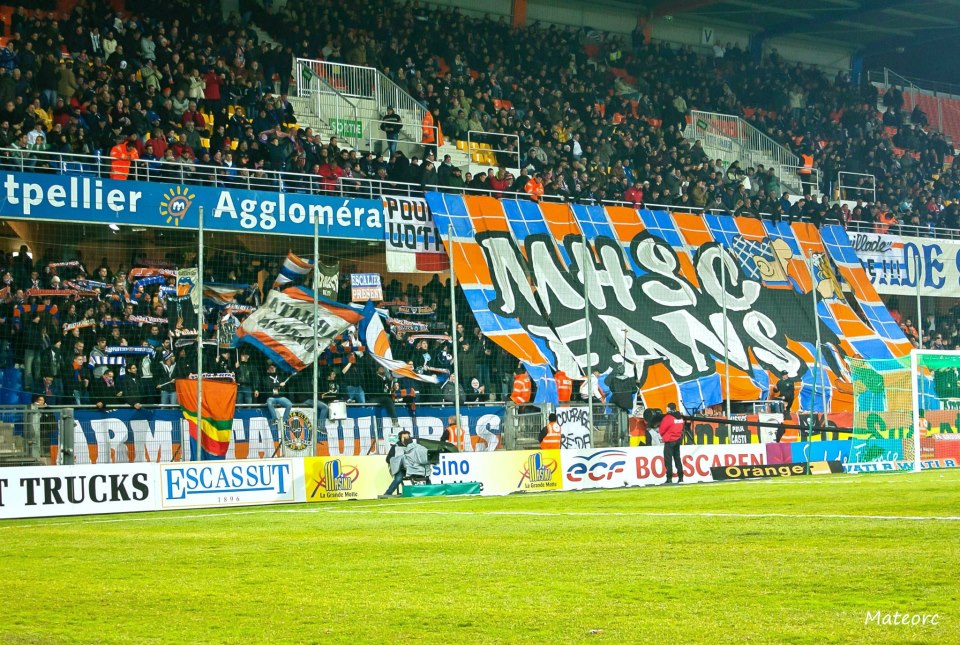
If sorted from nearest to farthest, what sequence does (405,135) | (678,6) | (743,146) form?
(405,135)
(743,146)
(678,6)

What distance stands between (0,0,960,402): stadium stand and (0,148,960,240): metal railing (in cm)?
8

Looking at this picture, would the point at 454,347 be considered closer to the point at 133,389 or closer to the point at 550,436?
the point at 550,436

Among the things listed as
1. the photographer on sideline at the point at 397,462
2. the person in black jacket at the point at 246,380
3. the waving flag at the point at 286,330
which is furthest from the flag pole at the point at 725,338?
the person in black jacket at the point at 246,380

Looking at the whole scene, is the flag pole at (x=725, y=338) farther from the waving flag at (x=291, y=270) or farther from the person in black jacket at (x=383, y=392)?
the waving flag at (x=291, y=270)

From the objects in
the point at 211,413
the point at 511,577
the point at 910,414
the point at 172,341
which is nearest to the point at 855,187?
the point at 910,414

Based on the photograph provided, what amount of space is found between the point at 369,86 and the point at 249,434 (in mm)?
12416

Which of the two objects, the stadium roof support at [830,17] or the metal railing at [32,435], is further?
the stadium roof support at [830,17]

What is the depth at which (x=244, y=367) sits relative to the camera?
906 inches

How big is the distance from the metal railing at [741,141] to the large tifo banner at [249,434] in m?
16.7

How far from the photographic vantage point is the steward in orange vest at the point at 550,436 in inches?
916

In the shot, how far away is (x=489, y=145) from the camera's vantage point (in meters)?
32.1

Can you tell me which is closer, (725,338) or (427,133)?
(725,338)

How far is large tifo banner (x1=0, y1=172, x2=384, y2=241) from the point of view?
74.1 ft

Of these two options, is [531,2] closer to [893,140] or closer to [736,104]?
[736,104]
